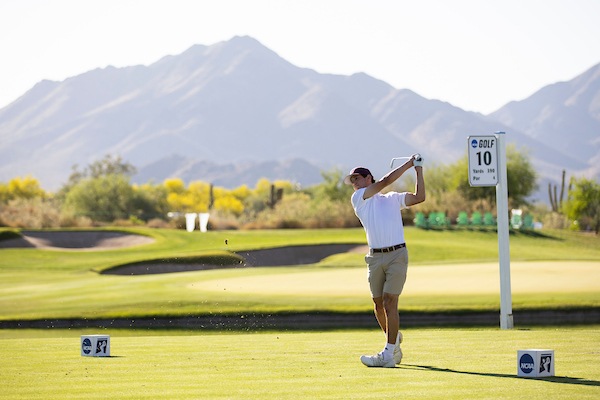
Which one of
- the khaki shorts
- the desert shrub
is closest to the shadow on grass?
the khaki shorts

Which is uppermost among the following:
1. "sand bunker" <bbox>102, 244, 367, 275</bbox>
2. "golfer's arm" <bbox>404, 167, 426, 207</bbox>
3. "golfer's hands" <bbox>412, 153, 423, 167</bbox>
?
"golfer's hands" <bbox>412, 153, 423, 167</bbox>

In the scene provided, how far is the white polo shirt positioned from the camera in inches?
440

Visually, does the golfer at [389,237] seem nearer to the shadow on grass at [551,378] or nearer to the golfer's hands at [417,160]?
the golfer's hands at [417,160]

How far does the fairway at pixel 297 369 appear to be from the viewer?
9.00 meters

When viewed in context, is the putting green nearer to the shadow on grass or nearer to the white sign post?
the white sign post

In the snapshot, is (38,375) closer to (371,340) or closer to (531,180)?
(371,340)

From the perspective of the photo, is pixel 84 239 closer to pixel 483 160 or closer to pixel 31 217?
pixel 31 217

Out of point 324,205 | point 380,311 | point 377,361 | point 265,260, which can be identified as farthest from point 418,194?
point 324,205

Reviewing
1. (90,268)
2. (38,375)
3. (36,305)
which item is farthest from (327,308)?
(90,268)

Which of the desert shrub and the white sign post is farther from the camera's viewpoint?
the desert shrub

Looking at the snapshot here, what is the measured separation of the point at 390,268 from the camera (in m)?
11.2

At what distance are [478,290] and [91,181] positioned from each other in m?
63.6

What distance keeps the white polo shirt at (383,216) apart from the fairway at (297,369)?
1279 mm

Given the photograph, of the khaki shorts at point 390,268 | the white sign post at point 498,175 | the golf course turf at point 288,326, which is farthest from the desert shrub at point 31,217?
the khaki shorts at point 390,268
